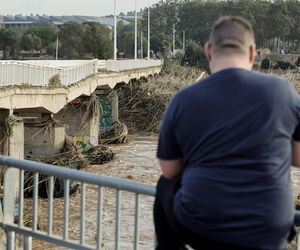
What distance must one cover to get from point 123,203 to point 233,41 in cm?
1092

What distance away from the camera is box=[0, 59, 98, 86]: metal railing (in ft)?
67.3

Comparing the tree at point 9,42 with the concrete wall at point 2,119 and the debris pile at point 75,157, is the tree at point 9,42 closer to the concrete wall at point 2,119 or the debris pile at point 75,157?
the debris pile at point 75,157

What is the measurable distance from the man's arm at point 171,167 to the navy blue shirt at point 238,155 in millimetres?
109

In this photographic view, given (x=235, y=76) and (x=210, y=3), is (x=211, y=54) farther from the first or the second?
(x=210, y=3)

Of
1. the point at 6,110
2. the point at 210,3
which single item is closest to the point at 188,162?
the point at 6,110

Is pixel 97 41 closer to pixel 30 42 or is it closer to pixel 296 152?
pixel 30 42

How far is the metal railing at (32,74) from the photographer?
2050 cm

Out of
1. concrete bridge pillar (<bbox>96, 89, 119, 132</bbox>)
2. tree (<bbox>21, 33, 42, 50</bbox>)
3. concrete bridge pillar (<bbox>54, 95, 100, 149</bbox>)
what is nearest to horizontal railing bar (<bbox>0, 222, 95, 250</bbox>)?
concrete bridge pillar (<bbox>54, 95, 100, 149</bbox>)

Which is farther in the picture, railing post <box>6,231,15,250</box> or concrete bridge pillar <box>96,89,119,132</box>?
concrete bridge pillar <box>96,89,119,132</box>

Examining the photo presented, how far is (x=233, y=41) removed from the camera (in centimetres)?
281

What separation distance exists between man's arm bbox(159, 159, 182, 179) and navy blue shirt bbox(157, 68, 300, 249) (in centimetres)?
11

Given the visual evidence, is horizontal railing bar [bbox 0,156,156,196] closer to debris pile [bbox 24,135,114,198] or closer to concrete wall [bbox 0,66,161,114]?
concrete wall [bbox 0,66,161,114]

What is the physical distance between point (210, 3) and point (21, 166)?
122 meters

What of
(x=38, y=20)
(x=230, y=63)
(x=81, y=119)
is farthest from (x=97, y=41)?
(x=38, y=20)
